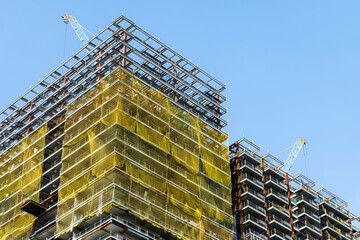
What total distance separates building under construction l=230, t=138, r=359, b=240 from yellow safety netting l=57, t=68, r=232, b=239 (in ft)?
36.3

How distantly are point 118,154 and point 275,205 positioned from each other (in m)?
39.0

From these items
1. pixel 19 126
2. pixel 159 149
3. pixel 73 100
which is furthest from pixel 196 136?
pixel 19 126

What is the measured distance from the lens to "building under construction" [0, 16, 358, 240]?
317ft

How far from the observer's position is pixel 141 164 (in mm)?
99375

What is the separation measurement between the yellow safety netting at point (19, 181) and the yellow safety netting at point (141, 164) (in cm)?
735

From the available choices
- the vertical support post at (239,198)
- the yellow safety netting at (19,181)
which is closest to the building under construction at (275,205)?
the vertical support post at (239,198)

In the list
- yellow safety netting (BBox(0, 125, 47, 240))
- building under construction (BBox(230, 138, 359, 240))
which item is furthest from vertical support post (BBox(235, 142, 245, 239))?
yellow safety netting (BBox(0, 125, 47, 240))

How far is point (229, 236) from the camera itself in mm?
105375

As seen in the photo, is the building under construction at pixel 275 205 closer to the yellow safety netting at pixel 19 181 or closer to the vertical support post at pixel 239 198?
the vertical support post at pixel 239 198

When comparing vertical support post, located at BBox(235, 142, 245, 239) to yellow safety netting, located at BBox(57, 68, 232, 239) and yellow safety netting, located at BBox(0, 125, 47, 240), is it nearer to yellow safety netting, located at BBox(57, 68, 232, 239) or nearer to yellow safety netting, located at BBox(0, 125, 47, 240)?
yellow safety netting, located at BBox(57, 68, 232, 239)

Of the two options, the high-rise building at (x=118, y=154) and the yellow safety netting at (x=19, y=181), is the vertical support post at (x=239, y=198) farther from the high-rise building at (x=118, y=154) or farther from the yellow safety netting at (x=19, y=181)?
the yellow safety netting at (x=19, y=181)

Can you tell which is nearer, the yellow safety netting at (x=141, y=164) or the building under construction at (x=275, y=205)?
the yellow safety netting at (x=141, y=164)

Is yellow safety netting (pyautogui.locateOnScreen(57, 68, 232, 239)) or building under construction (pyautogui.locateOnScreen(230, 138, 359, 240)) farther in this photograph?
building under construction (pyautogui.locateOnScreen(230, 138, 359, 240))

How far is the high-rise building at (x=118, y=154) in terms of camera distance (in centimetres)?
9619
